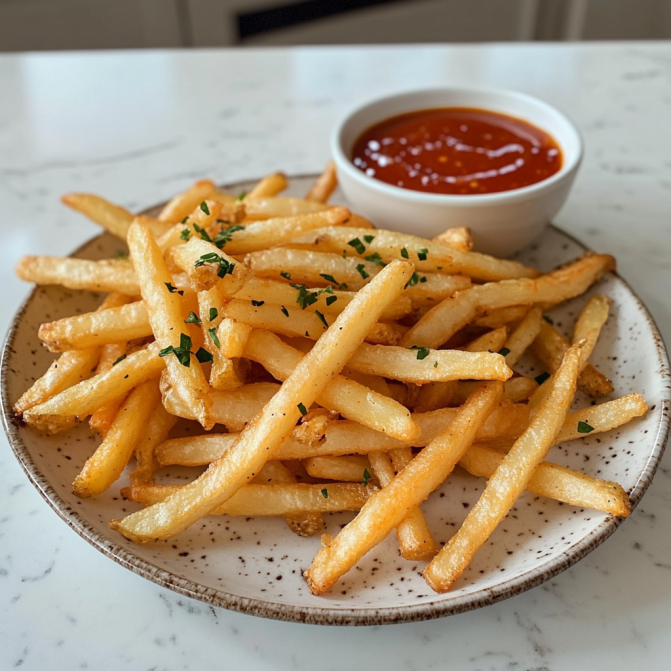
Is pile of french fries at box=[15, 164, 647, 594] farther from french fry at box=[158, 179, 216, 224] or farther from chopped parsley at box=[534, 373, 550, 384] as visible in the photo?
french fry at box=[158, 179, 216, 224]

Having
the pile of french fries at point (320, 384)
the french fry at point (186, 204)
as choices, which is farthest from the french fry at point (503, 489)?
the french fry at point (186, 204)

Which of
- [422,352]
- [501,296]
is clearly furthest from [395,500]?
[501,296]

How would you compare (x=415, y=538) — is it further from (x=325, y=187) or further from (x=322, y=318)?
(x=325, y=187)

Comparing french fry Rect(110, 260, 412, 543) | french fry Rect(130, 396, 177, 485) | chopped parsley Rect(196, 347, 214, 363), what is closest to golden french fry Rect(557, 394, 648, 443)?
french fry Rect(110, 260, 412, 543)

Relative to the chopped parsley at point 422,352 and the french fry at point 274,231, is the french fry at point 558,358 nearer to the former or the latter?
the chopped parsley at point 422,352

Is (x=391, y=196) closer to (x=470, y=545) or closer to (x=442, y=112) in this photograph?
(x=442, y=112)

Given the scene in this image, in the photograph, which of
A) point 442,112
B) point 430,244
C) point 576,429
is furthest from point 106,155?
point 576,429
